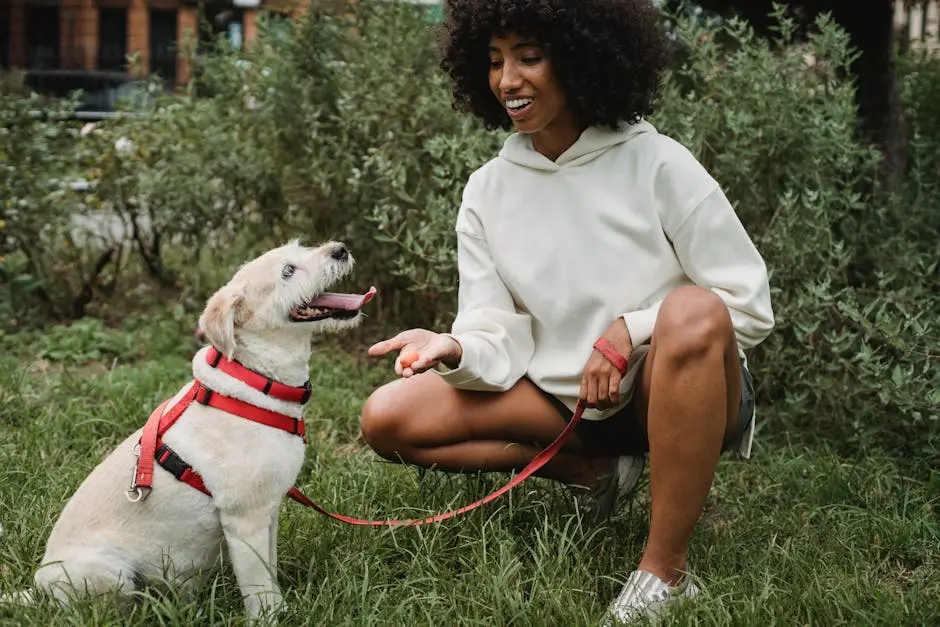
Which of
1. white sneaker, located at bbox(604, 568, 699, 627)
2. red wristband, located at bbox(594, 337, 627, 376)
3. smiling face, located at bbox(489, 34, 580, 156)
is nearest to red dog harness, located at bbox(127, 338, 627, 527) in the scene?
red wristband, located at bbox(594, 337, 627, 376)

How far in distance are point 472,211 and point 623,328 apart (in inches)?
25.2

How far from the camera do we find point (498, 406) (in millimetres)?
2896

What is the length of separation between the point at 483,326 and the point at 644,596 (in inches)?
34.2

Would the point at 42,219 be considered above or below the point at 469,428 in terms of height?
below

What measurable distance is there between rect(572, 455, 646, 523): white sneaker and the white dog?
0.92 meters

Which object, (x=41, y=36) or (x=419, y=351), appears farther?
(x=41, y=36)

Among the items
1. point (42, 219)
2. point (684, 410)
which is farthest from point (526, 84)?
point (42, 219)

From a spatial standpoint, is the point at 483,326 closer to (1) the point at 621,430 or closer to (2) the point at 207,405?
(1) the point at 621,430

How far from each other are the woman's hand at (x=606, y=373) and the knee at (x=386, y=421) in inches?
23.5

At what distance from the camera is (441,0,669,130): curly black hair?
273 cm

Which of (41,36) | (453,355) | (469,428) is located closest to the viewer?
(453,355)

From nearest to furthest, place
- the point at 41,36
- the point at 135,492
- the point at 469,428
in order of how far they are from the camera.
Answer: the point at 135,492
the point at 469,428
the point at 41,36

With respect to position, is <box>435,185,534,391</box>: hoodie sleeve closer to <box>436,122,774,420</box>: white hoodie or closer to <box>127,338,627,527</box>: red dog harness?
<box>436,122,774,420</box>: white hoodie

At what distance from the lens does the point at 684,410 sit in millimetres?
2482
